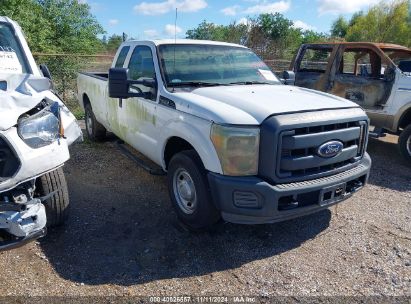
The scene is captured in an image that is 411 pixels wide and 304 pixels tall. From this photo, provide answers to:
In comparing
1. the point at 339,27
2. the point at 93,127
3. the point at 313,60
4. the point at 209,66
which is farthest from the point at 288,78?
the point at 339,27

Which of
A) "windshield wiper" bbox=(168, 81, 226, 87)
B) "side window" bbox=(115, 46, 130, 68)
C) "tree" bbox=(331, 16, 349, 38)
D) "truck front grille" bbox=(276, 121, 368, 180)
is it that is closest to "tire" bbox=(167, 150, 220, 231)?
"truck front grille" bbox=(276, 121, 368, 180)

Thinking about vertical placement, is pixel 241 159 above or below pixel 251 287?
above

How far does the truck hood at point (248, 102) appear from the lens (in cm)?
323

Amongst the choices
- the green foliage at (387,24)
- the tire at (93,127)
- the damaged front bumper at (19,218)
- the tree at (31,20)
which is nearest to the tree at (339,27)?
the green foliage at (387,24)

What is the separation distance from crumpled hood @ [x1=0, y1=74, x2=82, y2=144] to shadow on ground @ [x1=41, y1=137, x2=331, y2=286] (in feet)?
3.29

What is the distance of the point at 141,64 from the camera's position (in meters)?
4.76

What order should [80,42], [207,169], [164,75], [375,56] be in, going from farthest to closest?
[80,42] < [375,56] < [164,75] < [207,169]

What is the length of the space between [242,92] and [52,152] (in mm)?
1937

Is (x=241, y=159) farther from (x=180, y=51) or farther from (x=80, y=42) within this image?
(x=80, y=42)

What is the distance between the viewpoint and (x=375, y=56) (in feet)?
23.6

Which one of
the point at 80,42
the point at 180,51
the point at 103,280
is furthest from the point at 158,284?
the point at 80,42

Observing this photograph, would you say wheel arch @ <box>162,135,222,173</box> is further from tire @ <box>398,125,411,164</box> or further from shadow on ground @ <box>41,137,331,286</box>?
tire @ <box>398,125,411,164</box>

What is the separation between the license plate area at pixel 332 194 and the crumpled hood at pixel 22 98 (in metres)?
2.35

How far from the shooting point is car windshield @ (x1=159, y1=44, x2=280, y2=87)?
13.9 feet
